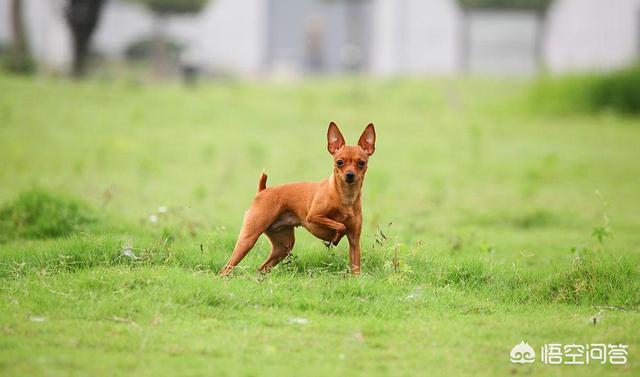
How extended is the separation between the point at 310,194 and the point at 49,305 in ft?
6.61

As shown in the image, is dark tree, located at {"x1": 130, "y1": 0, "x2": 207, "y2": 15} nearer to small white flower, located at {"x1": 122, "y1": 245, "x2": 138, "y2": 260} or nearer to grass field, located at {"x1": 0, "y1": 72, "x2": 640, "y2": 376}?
grass field, located at {"x1": 0, "y1": 72, "x2": 640, "y2": 376}

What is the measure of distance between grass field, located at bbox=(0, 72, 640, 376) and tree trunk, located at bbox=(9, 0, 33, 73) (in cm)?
616

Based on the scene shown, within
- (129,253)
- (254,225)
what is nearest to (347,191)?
(254,225)

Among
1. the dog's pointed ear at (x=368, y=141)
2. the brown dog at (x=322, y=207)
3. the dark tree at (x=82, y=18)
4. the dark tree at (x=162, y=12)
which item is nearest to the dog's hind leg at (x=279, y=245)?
the brown dog at (x=322, y=207)

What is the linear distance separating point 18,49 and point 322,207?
24973mm

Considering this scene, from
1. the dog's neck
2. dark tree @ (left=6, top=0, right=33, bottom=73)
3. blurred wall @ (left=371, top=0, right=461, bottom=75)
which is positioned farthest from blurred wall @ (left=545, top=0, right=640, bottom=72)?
the dog's neck

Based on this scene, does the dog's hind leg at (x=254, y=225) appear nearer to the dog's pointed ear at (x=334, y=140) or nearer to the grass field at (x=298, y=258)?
the grass field at (x=298, y=258)

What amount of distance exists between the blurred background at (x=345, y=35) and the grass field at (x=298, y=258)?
15.8 meters

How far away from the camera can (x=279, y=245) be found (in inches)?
312

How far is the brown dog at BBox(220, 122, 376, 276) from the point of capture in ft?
23.9

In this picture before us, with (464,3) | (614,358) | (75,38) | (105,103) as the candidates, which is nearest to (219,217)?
(614,358)

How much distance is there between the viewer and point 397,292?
7566mm

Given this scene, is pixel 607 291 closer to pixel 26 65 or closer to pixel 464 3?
pixel 26 65

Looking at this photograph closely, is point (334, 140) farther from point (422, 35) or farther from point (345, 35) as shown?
point (345, 35)
